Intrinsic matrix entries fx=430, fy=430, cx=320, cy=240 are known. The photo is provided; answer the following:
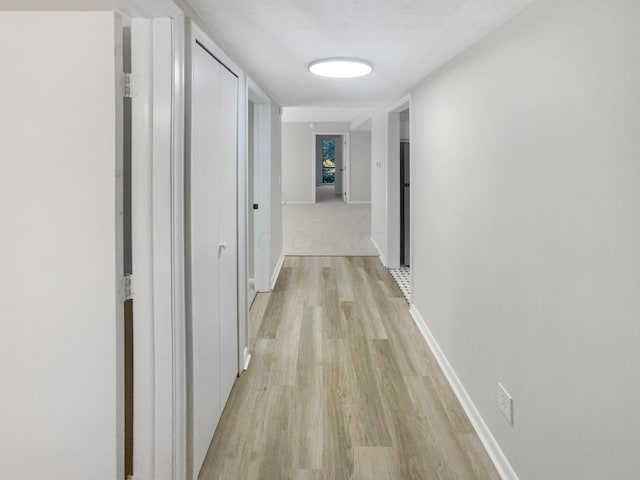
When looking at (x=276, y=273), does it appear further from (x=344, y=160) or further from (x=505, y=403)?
(x=344, y=160)

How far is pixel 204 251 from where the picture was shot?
187 centimetres

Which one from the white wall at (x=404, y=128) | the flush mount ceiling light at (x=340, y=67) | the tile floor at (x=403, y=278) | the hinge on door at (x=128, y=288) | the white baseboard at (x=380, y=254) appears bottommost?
the tile floor at (x=403, y=278)

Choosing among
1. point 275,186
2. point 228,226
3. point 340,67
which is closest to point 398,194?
point 275,186

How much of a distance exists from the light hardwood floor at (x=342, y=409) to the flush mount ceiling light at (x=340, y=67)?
6.18 feet

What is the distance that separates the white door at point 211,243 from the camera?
5.60ft

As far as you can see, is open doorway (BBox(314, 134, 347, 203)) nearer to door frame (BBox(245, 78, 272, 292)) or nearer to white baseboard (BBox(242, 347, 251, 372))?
door frame (BBox(245, 78, 272, 292))

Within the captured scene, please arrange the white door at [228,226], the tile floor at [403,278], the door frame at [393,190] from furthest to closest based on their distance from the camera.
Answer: the door frame at [393,190] → the tile floor at [403,278] → the white door at [228,226]

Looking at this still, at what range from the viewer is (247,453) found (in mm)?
1966

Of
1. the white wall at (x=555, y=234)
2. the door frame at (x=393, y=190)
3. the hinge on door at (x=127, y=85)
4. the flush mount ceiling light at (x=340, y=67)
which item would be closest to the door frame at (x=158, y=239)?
the hinge on door at (x=127, y=85)

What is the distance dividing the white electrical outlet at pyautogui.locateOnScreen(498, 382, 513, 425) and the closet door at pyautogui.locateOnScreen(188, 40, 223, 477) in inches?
51.1

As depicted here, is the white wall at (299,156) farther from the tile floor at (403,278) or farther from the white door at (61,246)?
the white door at (61,246)

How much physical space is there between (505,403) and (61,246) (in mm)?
1808

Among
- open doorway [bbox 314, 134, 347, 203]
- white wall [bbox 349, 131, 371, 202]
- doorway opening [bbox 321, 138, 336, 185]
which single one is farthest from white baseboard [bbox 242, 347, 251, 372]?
doorway opening [bbox 321, 138, 336, 185]

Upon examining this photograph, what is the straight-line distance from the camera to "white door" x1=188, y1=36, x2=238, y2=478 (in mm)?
1708
